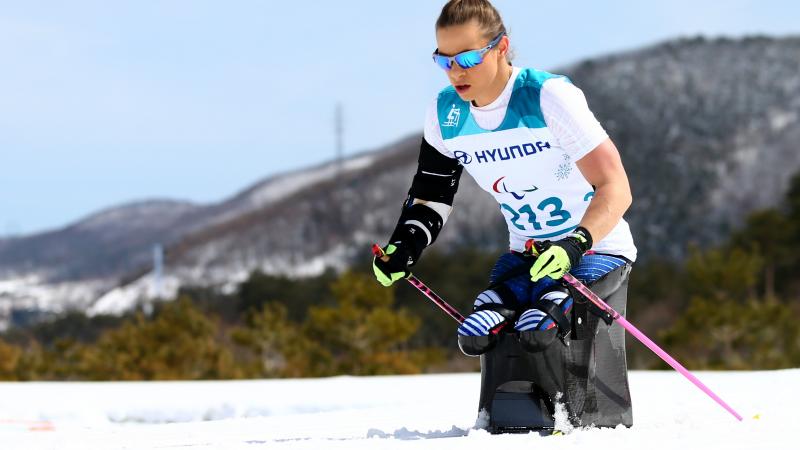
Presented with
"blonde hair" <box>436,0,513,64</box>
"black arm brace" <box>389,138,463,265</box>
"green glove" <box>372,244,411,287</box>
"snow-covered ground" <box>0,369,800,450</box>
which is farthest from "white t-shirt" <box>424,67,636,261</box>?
"snow-covered ground" <box>0,369,800,450</box>

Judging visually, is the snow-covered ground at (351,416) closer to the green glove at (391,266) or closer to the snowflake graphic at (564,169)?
the green glove at (391,266)

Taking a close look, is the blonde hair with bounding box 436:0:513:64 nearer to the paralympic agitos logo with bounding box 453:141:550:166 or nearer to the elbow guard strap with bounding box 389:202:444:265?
the paralympic agitos logo with bounding box 453:141:550:166

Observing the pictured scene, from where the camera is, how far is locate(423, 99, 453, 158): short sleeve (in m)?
4.95

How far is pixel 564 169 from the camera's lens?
4.61 meters

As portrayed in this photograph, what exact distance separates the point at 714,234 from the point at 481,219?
2325cm

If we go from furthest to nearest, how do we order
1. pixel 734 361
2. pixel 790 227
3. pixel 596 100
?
1. pixel 596 100
2. pixel 790 227
3. pixel 734 361

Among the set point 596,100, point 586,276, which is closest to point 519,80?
point 586,276

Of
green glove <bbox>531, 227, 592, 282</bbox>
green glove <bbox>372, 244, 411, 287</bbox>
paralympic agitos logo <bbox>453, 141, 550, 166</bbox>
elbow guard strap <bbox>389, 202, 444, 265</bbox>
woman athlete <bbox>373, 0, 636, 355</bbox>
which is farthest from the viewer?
elbow guard strap <bbox>389, 202, 444, 265</bbox>

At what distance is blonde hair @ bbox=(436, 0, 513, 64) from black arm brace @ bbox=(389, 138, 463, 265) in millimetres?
737

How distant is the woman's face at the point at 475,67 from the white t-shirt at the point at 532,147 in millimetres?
74

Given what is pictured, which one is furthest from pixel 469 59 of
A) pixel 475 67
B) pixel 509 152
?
pixel 509 152

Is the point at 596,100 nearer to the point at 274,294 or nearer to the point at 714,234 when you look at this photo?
the point at 714,234

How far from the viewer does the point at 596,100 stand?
13125 centimetres

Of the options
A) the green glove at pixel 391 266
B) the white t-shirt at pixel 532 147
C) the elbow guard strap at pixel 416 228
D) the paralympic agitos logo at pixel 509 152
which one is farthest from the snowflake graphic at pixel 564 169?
the green glove at pixel 391 266
